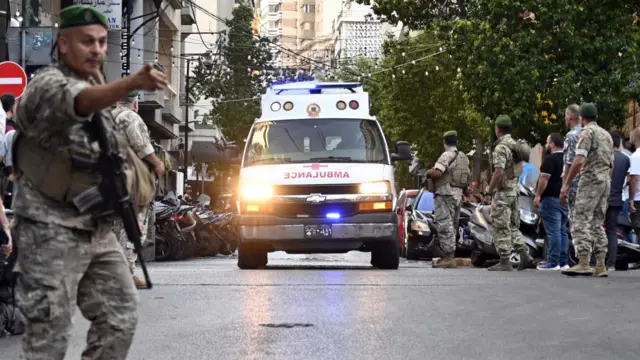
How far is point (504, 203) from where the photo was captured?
54.6 feet

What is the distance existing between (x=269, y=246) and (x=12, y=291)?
28.6 feet

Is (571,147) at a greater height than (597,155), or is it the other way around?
(571,147)

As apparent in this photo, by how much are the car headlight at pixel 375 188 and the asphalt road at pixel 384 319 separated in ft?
8.47

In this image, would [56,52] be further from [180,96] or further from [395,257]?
[180,96]

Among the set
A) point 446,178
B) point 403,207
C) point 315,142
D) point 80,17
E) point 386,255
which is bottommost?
point 386,255

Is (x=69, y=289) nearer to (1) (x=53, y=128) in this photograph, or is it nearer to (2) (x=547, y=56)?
(1) (x=53, y=128)

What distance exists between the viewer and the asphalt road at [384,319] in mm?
8406

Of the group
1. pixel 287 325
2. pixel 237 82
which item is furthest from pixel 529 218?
pixel 237 82

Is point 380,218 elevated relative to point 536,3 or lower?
lower

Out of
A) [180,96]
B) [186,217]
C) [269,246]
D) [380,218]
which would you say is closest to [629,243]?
[380,218]

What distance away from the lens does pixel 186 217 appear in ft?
77.2

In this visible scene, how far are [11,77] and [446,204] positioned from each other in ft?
19.6

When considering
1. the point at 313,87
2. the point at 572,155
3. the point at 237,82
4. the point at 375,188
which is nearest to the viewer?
the point at 572,155

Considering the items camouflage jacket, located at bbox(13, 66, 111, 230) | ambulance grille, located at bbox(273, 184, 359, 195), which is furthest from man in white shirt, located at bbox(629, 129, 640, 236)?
camouflage jacket, located at bbox(13, 66, 111, 230)
